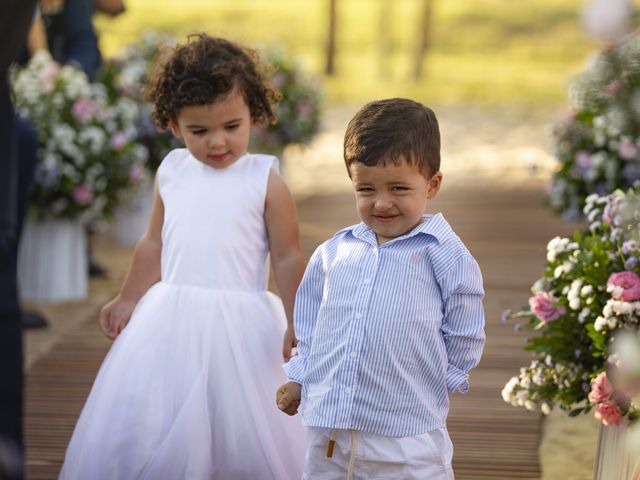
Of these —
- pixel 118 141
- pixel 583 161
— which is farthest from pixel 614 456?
pixel 118 141

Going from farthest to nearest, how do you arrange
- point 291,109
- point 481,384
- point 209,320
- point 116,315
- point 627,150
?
1. point 291,109
2. point 627,150
3. point 481,384
4. point 116,315
5. point 209,320

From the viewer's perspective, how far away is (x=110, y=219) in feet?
22.5

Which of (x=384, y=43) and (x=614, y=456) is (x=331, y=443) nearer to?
(x=614, y=456)

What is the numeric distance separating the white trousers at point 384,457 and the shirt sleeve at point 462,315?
0.53 ft

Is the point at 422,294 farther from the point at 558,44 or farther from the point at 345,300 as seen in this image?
the point at 558,44

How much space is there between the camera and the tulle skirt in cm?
322

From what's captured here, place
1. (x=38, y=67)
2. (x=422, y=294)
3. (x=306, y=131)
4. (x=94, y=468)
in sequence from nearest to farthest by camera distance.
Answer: (x=422, y=294), (x=94, y=468), (x=38, y=67), (x=306, y=131)

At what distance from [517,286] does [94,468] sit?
4.35m

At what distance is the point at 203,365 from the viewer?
10.7 feet

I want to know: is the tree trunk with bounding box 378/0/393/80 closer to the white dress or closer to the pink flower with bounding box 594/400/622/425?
the white dress

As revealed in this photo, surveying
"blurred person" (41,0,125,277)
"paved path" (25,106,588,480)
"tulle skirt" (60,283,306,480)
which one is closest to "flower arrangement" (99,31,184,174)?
"blurred person" (41,0,125,277)

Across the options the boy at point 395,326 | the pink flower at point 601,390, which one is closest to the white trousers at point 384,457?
the boy at point 395,326

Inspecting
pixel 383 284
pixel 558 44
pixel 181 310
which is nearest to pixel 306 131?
pixel 181 310

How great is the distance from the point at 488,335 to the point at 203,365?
2937mm
